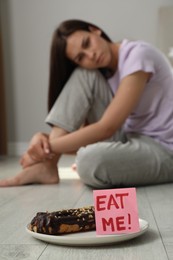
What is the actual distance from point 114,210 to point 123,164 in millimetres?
868

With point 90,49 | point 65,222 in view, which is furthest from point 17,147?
point 65,222

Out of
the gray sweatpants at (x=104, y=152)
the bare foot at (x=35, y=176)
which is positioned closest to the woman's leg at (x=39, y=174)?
the bare foot at (x=35, y=176)

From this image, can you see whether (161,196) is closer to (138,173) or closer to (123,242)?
(138,173)

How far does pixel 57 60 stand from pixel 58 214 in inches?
44.3

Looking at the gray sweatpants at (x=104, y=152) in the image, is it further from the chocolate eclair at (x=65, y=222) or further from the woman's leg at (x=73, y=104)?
the chocolate eclair at (x=65, y=222)

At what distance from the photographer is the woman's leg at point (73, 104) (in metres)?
1.95

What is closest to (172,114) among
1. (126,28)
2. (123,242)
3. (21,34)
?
(123,242)

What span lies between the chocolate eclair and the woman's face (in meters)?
1.01

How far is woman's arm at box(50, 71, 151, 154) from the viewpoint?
177 cm

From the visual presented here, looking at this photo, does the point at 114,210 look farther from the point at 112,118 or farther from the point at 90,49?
the point at 90,49

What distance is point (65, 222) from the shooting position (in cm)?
92

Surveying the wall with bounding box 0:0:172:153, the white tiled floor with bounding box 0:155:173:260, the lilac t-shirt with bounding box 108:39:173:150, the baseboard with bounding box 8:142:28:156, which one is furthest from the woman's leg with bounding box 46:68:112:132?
the baseboard with bounding box 8:142:28:156

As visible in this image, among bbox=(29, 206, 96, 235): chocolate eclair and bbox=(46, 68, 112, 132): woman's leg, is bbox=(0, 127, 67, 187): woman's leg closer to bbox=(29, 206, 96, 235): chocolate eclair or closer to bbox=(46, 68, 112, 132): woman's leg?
bbox=(46, 68, 112, 132): woman's leg

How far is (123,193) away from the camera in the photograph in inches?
35.2
